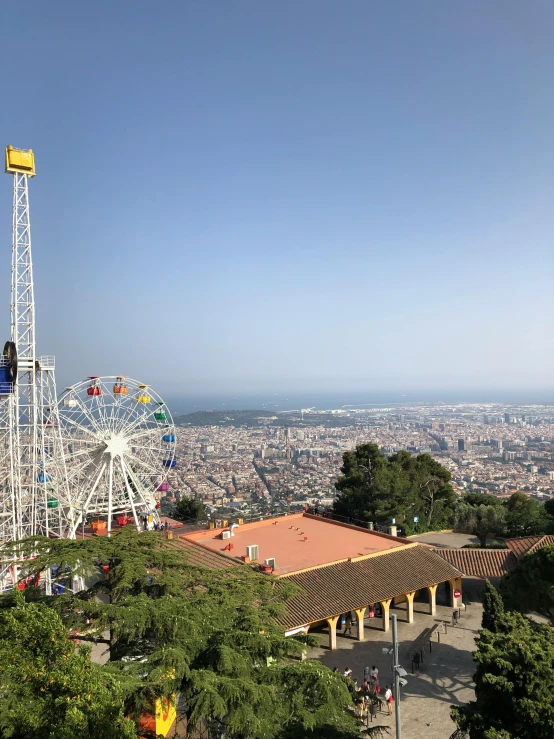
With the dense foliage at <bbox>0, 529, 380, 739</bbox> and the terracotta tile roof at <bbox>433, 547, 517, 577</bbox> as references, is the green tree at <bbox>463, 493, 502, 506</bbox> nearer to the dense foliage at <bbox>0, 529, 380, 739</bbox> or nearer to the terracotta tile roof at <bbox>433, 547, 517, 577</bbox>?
the terracotta tile roof at <bbox>433, 547, 517, 577</bbox>

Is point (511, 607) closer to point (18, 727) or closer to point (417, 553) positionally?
point (417, 553)

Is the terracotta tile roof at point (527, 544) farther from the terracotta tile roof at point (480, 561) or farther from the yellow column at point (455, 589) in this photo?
the yellow column at point (455, 589)

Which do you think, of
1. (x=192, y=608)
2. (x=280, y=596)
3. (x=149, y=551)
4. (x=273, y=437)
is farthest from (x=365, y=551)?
(x=273, y=437)

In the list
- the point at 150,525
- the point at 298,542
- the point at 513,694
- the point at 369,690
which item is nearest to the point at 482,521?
the point at 298,542

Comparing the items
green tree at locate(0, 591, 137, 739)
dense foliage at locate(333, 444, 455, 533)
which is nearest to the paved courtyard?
green tree at locate(0, 591, 137, 739)

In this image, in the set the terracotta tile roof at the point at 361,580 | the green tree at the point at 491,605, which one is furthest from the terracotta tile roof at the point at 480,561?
the green tree at the point at 491,605
